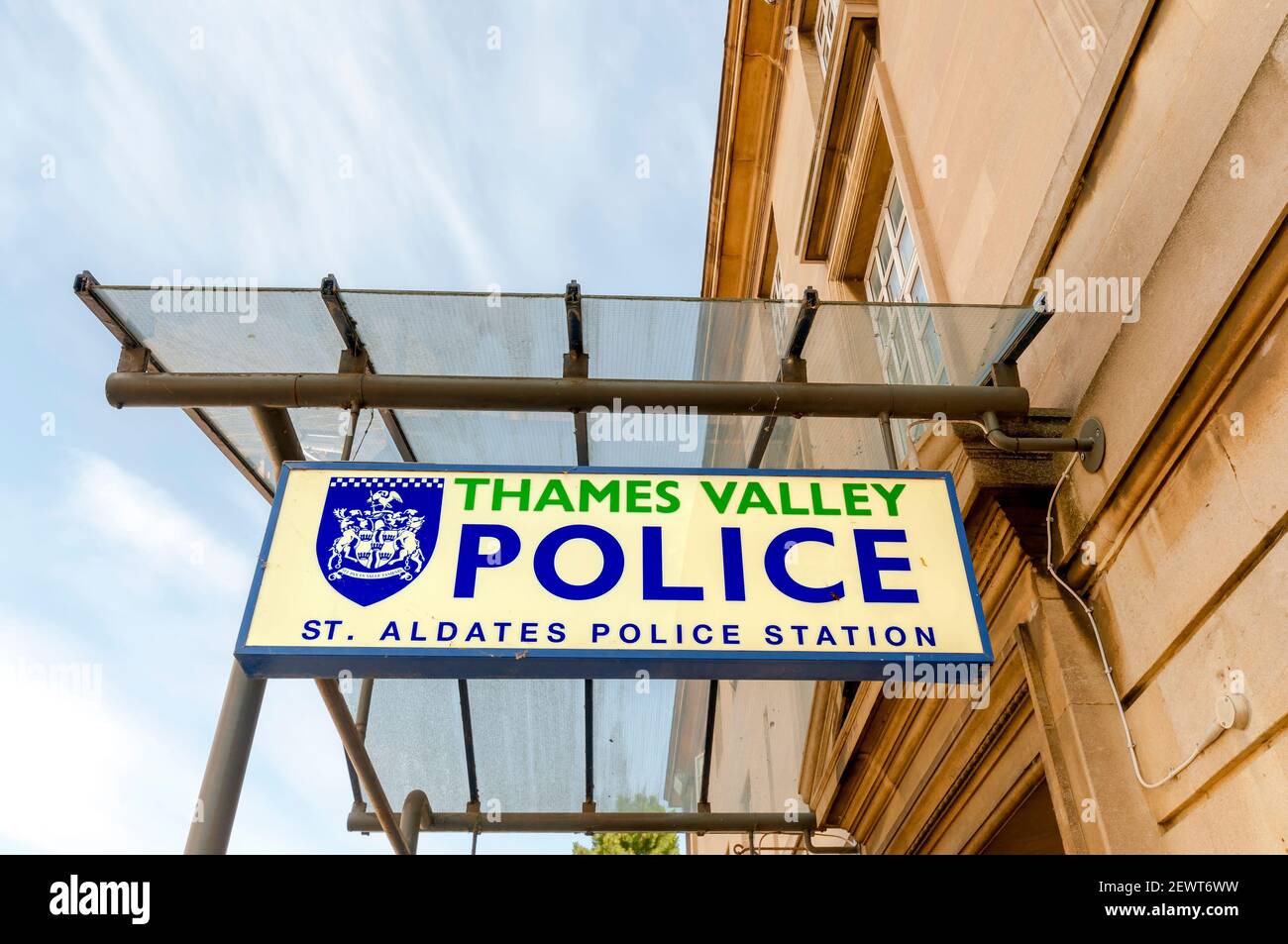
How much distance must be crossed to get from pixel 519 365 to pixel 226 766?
8.46 feet

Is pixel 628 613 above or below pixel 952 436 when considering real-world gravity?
below

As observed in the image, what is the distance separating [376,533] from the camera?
415cm

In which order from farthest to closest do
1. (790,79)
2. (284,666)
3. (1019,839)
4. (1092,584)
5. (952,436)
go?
(790,79)
(1019,839)
(952,436)
(1092,584)
(284,666)

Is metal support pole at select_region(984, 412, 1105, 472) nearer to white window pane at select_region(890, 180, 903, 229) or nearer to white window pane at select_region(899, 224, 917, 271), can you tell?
white window pane at select_region(899, 224, 917, 271)

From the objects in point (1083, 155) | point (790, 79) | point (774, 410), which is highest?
point (790, 79)

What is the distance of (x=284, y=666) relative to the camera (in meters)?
3.72

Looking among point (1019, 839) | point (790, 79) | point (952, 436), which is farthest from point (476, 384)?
point (790, 79)

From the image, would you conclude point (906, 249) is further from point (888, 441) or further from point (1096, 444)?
point (1096, 444)

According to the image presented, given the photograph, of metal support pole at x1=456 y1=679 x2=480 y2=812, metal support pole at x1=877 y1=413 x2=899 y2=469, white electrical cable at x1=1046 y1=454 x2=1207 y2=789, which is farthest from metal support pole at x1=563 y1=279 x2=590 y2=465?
metal support pole at x1=456 y1=679 x2=480 y2=812

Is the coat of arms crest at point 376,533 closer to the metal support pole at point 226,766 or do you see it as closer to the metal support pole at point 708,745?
the metal support pole at point 226,766

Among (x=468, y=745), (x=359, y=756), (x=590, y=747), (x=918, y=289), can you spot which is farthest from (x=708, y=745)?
(x=918, y=289)

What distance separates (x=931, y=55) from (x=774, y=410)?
459 cm

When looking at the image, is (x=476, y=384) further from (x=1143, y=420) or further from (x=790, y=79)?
(x=790, y=79)
